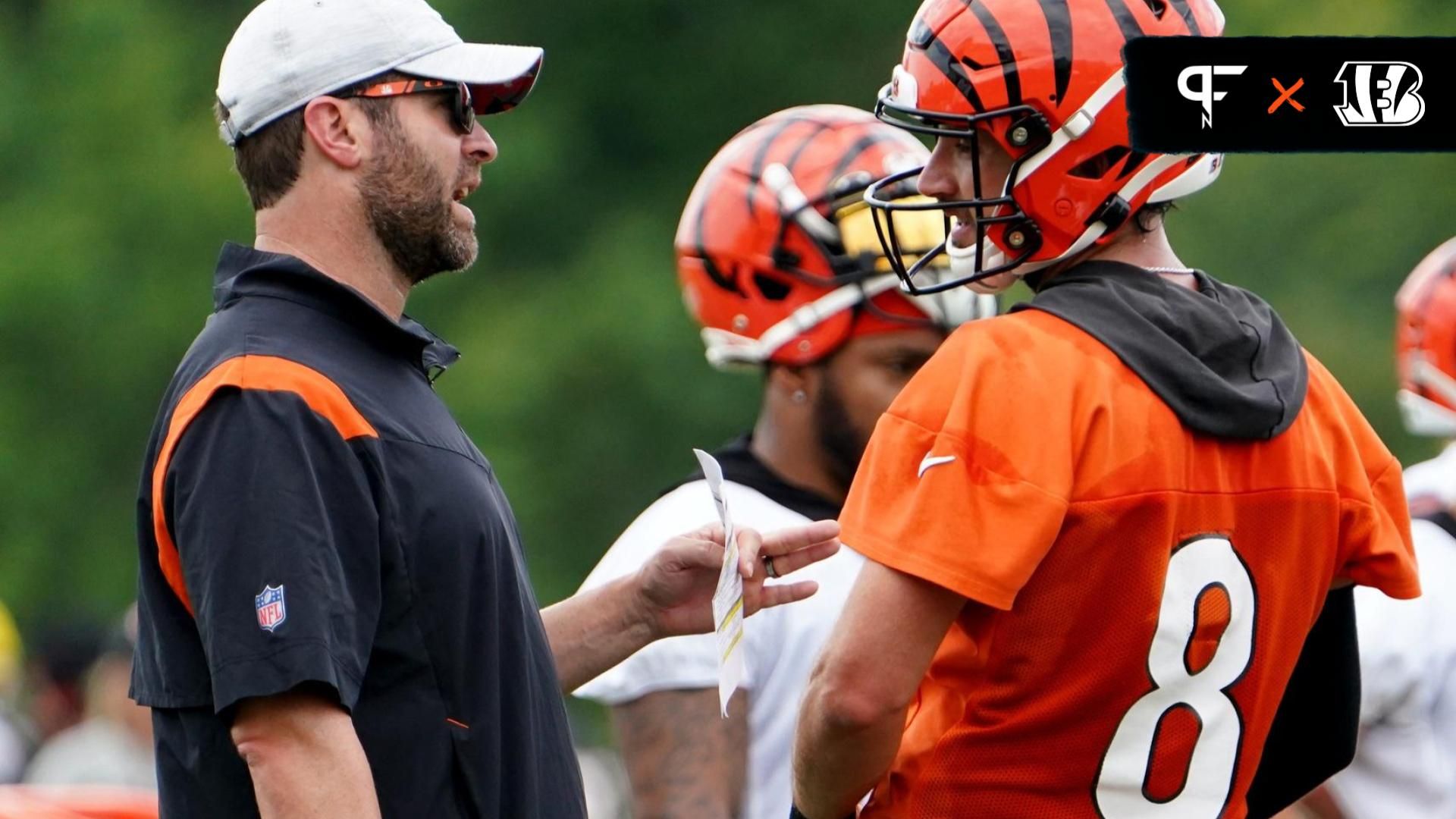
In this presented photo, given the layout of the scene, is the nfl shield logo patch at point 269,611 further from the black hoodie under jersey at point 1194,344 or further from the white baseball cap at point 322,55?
the black hoodie under jersey at point 1194,344

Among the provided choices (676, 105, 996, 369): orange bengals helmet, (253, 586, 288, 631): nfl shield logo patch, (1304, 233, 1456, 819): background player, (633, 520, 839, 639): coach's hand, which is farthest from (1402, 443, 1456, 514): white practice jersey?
(253, 586, 288, 631): nfl shield logo patch

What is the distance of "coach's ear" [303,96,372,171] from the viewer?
3.53 metres

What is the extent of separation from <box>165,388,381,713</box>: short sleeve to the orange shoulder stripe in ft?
0.04

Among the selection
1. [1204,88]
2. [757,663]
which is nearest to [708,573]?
[757,663]

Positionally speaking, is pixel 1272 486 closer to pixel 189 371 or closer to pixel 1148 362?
pixel 1148 362

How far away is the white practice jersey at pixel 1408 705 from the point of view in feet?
17.0

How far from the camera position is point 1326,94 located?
2494 millimetres

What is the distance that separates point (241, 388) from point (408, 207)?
55cm

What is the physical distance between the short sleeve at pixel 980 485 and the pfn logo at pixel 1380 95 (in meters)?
0.81

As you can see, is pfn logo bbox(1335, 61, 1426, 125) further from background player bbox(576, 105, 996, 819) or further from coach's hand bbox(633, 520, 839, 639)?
background player bbox(576, 105, 996, 819)

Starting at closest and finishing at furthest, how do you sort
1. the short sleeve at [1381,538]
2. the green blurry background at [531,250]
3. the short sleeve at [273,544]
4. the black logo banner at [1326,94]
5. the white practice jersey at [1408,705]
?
the black logo banner at [1326,94]
the short sleeve at [273,544]
the short sleeve at [1381,538]
the white practice jersey at [1408,705]
the green blurry background at [531,250]

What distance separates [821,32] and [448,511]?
1440 cm

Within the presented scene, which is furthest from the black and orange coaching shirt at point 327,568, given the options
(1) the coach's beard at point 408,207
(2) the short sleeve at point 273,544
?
(1) the coach's beard at point 408,207

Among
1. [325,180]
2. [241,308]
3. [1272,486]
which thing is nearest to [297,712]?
[241,308]
